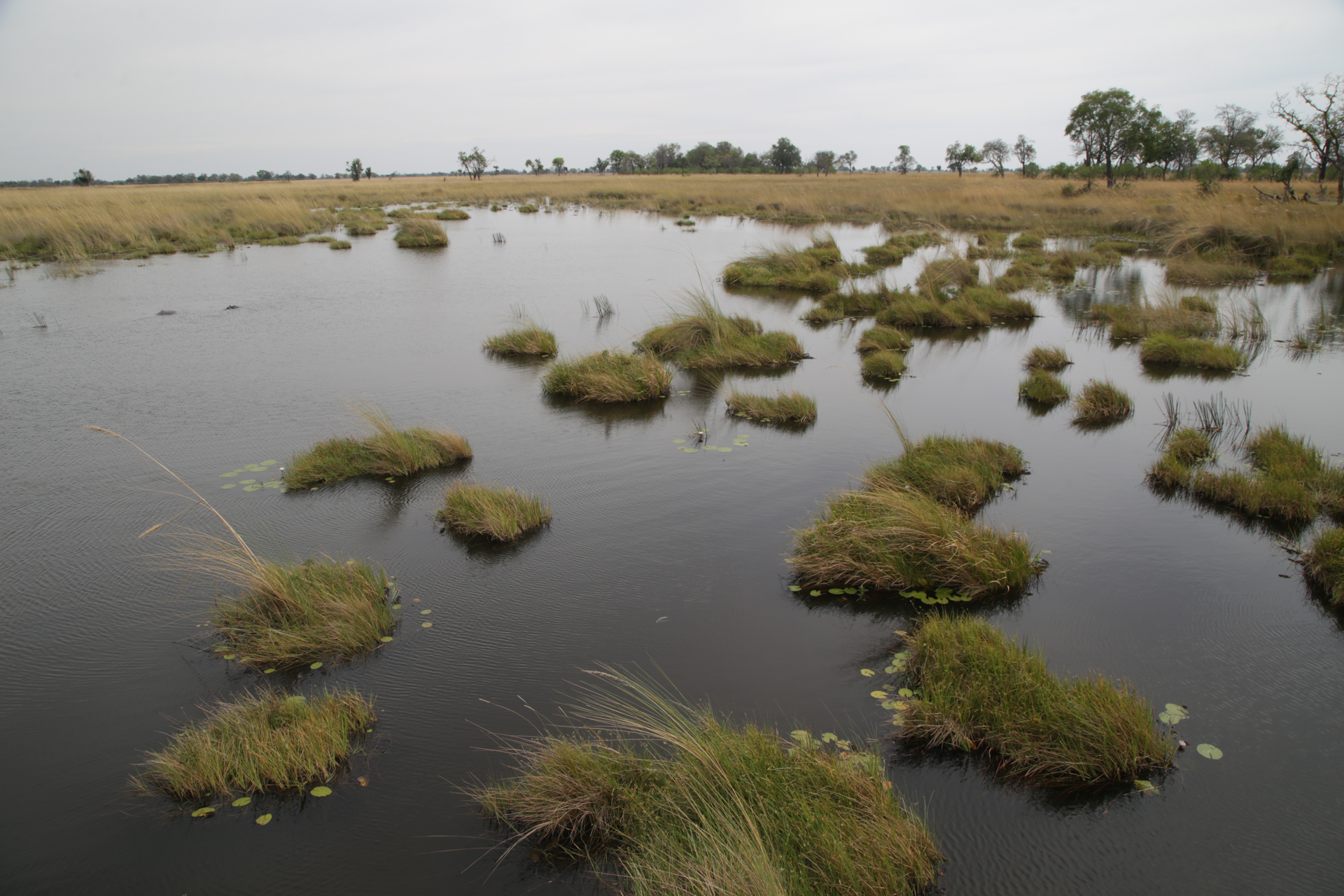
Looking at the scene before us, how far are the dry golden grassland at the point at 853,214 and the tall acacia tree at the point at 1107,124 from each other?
268 centimetres

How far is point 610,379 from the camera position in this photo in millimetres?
9906

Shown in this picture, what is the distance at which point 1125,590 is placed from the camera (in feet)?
17.5

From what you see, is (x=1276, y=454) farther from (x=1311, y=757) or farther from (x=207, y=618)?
(x=207, y=618)

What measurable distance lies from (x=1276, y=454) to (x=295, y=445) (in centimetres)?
1020

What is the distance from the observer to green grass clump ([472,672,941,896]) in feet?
9.52

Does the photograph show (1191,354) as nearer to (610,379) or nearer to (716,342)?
(716,342)

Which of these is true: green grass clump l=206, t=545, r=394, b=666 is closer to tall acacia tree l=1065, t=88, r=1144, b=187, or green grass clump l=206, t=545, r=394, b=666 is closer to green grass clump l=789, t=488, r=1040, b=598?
green grass clump l=789, t=488, r=1040, b=598

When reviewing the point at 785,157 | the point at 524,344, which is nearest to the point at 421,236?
the point at 524,344

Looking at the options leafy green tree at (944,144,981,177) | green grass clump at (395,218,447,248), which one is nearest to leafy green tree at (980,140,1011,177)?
leafy green tree at (944,144,981,177)

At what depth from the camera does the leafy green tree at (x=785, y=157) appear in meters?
→ 106

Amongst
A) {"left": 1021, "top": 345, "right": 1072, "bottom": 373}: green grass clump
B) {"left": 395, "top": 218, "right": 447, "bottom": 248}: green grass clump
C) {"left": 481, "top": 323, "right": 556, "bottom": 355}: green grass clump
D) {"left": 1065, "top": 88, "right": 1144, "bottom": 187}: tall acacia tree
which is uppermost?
{"left": 1065, "top": 88, "right": 1144, "bottom": 187}: tall acacia tree

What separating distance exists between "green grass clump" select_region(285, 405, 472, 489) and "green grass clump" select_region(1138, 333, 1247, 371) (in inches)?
425

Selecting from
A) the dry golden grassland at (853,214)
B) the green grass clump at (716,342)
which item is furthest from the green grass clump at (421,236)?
the green grass clump at (716,342)

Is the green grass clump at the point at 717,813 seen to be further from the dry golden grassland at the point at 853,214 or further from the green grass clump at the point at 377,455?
the dry golden grassland at the point at 853,214
